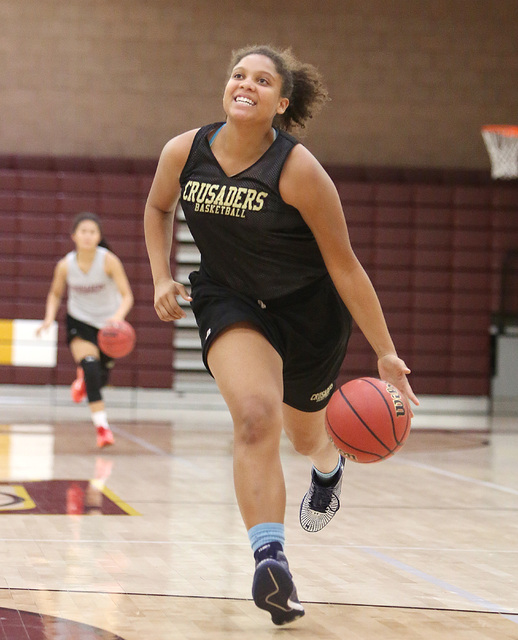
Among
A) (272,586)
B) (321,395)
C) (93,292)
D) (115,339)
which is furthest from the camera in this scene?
(93,292)

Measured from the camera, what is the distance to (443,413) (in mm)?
12000

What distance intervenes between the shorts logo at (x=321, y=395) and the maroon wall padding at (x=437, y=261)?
8.59 m

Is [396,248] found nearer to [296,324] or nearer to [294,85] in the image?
[294,85]

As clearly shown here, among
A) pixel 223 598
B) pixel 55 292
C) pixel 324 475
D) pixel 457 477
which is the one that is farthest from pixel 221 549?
pixel 55 292

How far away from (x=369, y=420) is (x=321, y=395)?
40 cm

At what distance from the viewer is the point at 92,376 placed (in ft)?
23.7

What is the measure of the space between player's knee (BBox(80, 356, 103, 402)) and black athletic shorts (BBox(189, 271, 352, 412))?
4044 millimetres

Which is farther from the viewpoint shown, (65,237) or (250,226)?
(65,237)

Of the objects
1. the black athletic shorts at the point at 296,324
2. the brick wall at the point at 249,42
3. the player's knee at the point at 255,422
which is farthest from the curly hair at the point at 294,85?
the brick wall at the point at 249,42

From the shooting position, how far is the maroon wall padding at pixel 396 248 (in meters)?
11.7

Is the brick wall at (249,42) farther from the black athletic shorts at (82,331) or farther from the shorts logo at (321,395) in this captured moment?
the shorts logo at (321,395)

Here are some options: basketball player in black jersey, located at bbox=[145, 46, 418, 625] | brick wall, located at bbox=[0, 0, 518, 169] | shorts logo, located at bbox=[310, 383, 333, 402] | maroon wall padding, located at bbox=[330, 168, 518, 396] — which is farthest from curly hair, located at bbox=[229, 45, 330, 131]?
brick wall, located at bbox=[0, 0, 518, 169]

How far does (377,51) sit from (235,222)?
9.84m

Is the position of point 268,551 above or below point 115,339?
below
